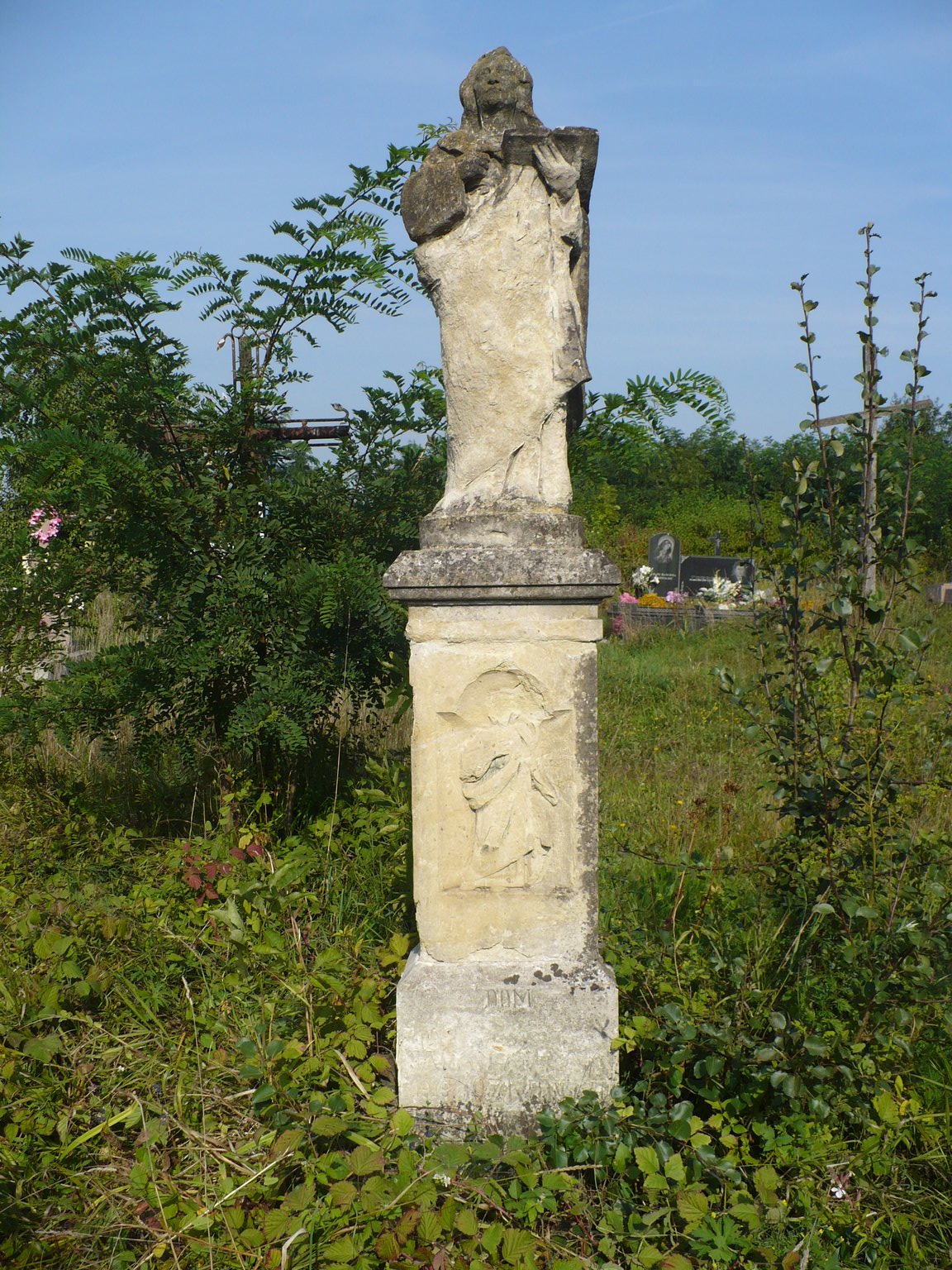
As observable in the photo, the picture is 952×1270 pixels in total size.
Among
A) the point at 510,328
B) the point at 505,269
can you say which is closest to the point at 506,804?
the point at 510,328

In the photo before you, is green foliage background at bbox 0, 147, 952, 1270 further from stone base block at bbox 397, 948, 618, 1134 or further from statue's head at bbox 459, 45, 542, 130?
statue's head at bbox 459, 45, 542, 130

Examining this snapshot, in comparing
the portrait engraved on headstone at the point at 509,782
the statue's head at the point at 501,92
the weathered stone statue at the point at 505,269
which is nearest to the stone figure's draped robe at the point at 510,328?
the weathered stone statue at the point at 505,269

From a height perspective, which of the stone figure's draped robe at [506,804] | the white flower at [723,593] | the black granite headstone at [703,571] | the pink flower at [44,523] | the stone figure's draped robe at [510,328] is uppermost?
the stone figure's draped robe at [510,328]

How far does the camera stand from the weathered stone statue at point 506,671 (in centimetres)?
247

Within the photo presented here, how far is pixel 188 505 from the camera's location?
12.3 ft

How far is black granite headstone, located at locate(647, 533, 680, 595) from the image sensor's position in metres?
12.6

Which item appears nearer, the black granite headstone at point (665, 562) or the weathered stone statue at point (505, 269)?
the weathered stone statue at point (505, 269)

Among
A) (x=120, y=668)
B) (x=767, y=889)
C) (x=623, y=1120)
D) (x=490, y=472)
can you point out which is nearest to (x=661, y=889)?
(x=767, y=889)

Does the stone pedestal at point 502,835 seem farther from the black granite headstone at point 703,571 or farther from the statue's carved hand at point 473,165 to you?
the black granite headstone at point 703,571

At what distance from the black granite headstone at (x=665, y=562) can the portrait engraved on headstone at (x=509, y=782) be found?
1034cm

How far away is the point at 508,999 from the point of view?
249 cm

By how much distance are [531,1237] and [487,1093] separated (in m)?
0.48

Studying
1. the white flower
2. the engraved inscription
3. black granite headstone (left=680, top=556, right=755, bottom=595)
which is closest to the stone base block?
the engraved inscription

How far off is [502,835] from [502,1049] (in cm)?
53
